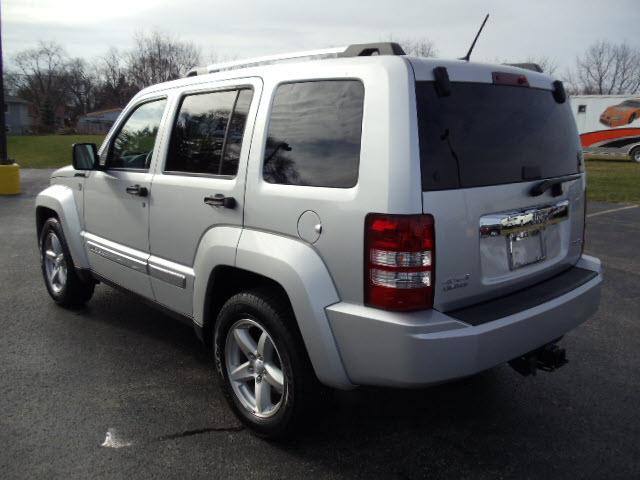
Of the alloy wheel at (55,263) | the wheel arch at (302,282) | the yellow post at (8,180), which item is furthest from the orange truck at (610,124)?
the wheel arch at (302,282)

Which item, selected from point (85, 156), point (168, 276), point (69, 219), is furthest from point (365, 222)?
point (69, 219)

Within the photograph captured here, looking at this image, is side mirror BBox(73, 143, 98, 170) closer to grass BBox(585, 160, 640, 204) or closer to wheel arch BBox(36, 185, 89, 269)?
wheel arch BBox(36, 185, 89, 269)

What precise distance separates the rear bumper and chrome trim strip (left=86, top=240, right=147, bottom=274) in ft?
5.92

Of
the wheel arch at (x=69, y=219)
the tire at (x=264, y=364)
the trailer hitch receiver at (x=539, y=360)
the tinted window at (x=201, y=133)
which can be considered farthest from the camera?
the wheel arch at (x=69, y=219)

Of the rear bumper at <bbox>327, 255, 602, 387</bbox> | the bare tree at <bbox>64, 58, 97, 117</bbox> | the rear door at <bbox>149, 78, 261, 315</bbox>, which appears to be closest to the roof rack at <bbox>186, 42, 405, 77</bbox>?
the rear door at <bbox>149, 78, 261, 315</bbox>

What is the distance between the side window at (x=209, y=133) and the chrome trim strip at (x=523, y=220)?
1.34 m

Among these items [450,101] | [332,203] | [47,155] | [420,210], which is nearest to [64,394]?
[332,203]

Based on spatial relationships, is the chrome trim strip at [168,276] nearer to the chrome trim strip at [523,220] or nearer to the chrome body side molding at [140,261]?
the chrome body side molding at [140,261]

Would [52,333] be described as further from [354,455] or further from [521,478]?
[521,478]

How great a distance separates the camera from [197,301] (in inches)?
128

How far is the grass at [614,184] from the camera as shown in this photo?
14000 millimetres

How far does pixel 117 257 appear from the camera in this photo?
4.03m

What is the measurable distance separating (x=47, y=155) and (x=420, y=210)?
35.7 metres

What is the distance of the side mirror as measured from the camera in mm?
4148
